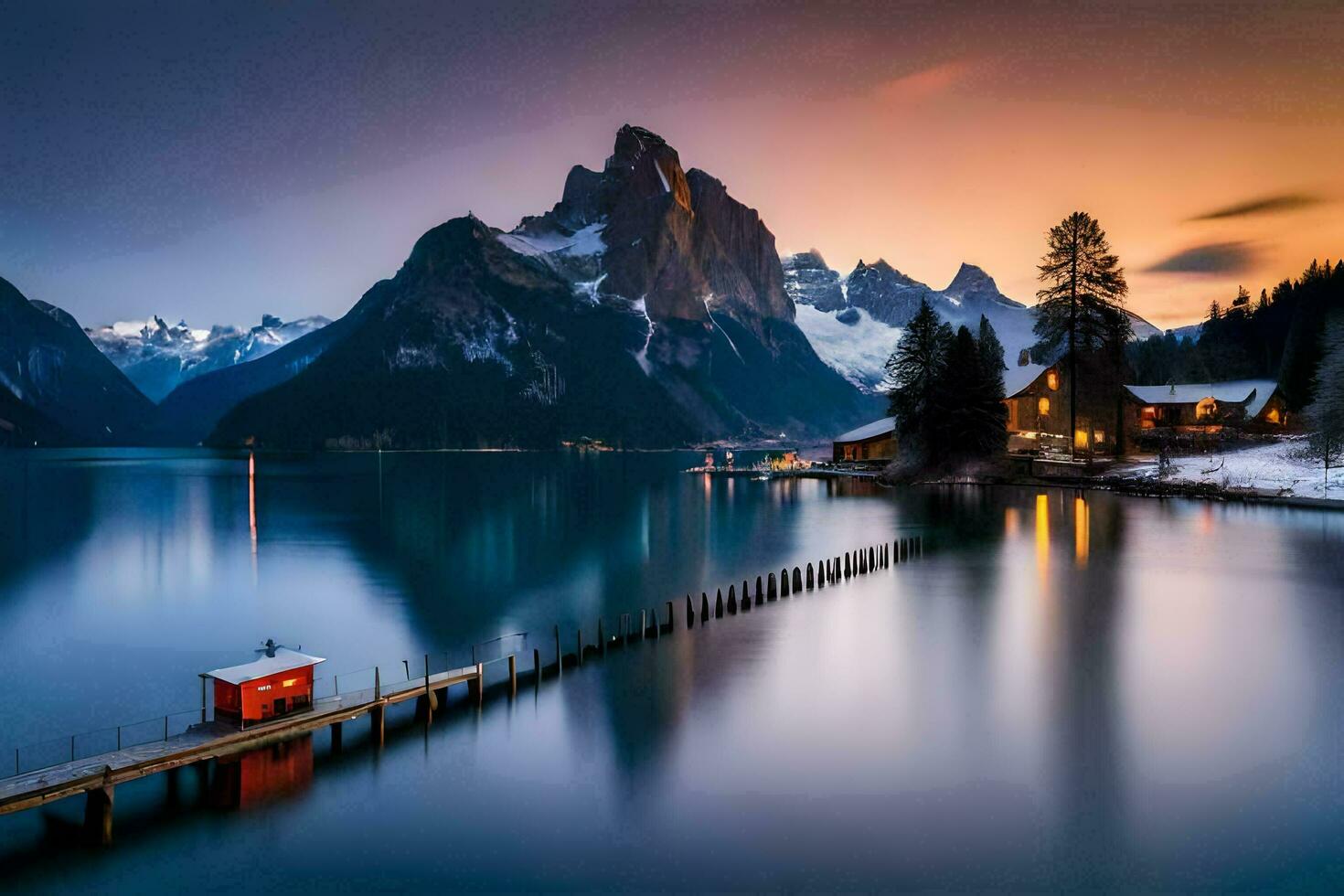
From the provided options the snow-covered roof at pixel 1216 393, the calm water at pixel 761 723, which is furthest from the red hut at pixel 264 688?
the snow-covered roof at pixel 1216 393

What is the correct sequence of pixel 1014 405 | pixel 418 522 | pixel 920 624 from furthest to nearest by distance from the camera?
pixel 1014 405 → pixel 418 522 → pixel 920 624

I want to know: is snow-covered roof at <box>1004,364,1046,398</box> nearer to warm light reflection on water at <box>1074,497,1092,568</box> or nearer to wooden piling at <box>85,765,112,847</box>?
warm light reflection on water at <box>1074,497,1092,568</box>

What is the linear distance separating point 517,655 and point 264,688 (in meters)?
11.4

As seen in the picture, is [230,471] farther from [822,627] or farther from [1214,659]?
[1214,659]

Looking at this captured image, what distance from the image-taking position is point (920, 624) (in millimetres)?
35031

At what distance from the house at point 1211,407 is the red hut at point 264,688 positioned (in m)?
94.8

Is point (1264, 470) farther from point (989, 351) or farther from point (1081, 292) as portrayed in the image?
point (989, 351)

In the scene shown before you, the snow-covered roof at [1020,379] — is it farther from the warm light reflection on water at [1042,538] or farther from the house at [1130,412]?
the warm light reflection on water at [1042,538]

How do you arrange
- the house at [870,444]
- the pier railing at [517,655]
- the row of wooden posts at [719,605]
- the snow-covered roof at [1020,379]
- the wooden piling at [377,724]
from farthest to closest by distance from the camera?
the house at [870,444] → the snow-covered roof at [1020,379] → the row of wooden posts at [719,605] → the pier railing at [517,655] → the wooden piling at [377,724]

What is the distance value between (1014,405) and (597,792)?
8826 centimetres

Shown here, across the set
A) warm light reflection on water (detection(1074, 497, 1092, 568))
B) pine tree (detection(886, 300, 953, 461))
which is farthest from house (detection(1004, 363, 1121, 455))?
warm light reflection on water (detection(1074, 497, 1092, 568))

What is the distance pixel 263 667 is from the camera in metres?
22.0

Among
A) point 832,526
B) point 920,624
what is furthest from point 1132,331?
point 920,624

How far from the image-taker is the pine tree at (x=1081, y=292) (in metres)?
82.2
